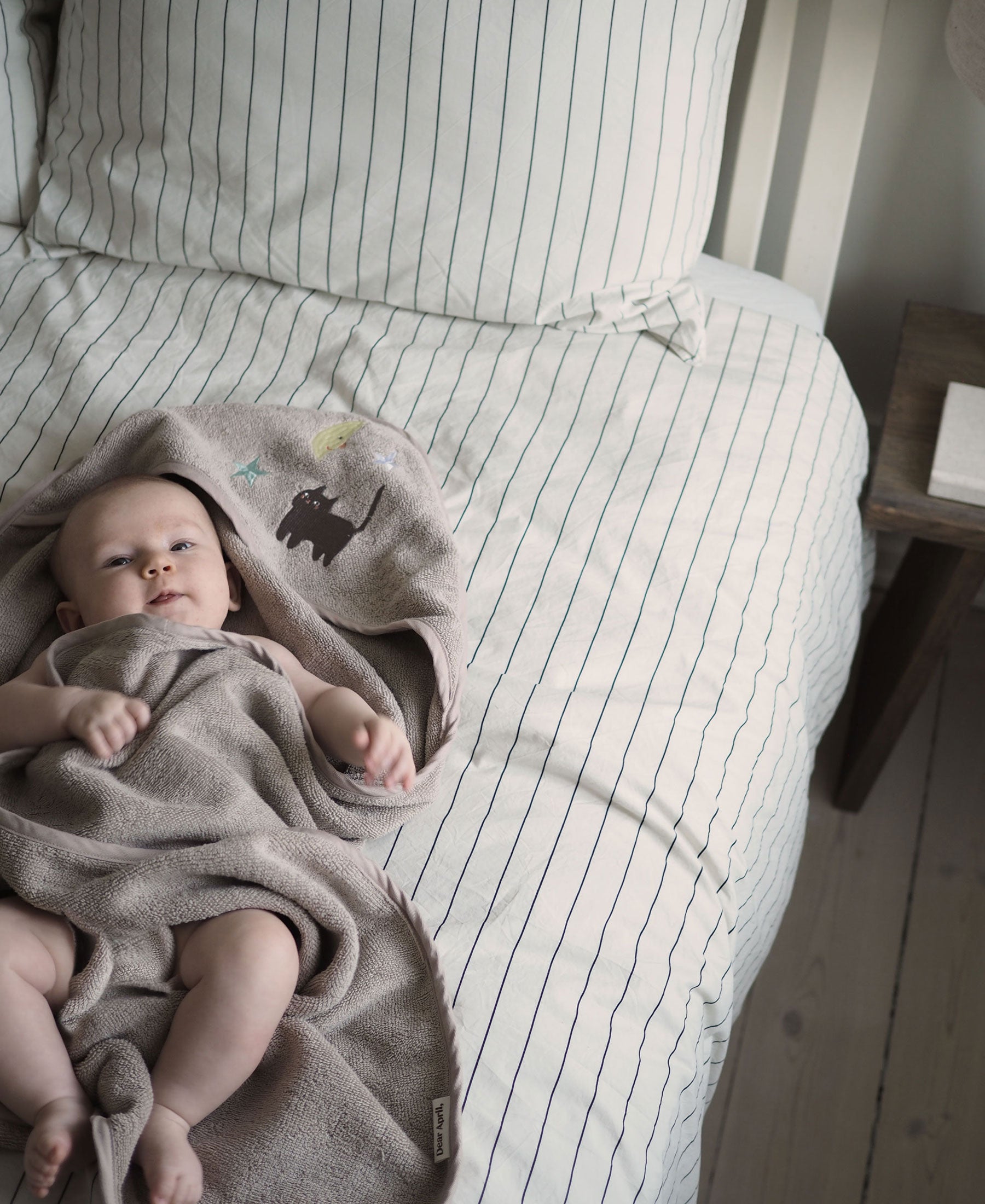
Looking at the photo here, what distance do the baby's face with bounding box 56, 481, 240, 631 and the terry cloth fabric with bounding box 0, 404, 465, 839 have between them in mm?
27

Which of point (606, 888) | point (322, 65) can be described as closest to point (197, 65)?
point (322, 65)

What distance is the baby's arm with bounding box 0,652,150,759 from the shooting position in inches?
29.8

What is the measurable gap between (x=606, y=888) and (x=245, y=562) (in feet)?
1.32

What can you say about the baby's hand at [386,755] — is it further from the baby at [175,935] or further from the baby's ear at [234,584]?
the baby's ear at [234,584]

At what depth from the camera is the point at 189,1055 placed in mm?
650

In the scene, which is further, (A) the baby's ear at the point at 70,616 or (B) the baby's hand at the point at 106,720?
(A) the baby's ear at the point at 70,616

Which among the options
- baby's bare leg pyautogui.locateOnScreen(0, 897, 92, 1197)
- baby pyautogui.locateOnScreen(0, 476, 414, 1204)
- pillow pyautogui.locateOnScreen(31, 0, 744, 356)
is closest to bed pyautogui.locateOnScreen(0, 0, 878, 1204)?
pillow pyautogui.locateOnScreen(31, 0, 744, 356)

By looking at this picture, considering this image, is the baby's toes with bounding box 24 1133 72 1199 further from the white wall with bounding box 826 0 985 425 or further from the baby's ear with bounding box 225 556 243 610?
the white wall with bounding box 826 0 985 425

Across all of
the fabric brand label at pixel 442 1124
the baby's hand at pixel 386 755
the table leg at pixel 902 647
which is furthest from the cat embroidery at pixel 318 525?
the table leg at pixel 902 647

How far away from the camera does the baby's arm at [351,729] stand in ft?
2.54

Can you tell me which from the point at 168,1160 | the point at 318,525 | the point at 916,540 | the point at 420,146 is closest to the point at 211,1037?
the point at 168,1160

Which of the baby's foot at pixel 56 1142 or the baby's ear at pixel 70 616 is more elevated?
the baby's ear at pixel 70 616

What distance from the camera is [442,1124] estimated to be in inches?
26.0

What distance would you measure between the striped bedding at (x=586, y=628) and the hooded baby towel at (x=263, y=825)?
4 centimetres
